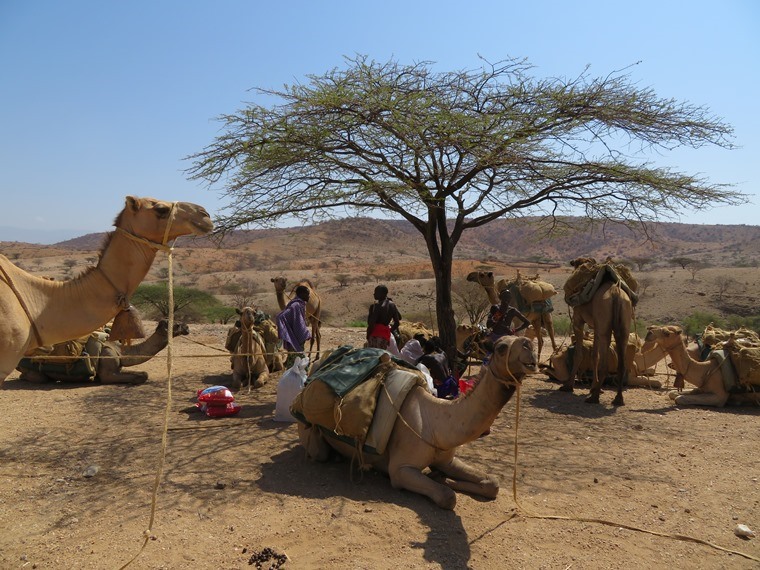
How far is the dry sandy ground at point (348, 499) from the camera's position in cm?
402

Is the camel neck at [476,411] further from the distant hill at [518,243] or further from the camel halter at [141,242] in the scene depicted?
the distant hill at [518,243]

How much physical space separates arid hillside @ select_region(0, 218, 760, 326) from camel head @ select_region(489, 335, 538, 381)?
3.73 m

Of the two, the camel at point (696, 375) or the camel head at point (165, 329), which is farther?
the camel head at point (165, 329)

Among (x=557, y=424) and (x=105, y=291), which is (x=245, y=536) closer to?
(x=105, y=291)

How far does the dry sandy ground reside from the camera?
13.2ft

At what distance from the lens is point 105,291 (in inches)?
168

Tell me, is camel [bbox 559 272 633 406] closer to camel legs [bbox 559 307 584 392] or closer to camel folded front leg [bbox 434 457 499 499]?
camel legs [bbox 559 307 584 392]

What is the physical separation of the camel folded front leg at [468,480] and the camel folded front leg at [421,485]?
1.09 feet

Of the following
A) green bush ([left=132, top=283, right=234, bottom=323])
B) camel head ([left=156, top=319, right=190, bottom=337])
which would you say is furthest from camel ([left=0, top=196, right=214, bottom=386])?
green bush ([left=132, top=283, right=234, bottom=323])

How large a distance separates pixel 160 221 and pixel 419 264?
52.6m

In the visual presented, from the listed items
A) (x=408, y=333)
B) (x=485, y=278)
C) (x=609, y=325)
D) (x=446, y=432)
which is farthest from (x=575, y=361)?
(x=446, y=432)

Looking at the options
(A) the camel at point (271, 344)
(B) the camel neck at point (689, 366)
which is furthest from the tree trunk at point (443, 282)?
(B) the camel neck at point (689, 366)

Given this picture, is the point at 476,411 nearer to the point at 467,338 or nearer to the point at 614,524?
the point at 614,524

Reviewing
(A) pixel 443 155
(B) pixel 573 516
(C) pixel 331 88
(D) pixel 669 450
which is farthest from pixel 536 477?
(C) pixel 331 88
